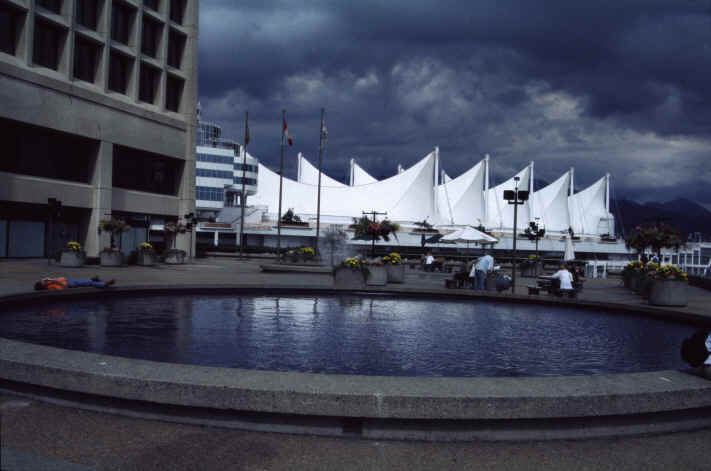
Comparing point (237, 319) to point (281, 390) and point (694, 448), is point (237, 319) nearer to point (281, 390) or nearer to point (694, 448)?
point (281, 390)

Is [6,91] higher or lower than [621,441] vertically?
higher

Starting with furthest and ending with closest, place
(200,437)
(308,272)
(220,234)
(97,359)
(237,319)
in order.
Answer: (220,234)
(308,272)
(237,319)
(97,359)
(200,437)

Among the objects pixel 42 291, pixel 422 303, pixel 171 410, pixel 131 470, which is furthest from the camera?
pixel 422 303

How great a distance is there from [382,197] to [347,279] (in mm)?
88157

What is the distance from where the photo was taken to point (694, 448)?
13.7 ft

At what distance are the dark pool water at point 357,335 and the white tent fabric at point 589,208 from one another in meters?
139

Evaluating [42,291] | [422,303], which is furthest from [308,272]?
[42,291]

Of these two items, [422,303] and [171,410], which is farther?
[422,303]

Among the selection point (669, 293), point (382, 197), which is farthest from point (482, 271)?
point (382, 197)

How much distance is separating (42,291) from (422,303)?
27.8 ft

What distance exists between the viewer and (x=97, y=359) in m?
4.81

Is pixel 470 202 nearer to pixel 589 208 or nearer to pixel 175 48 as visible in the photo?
pixel 589 208

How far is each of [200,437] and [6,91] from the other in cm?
3156

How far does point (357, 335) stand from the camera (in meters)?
9.23
